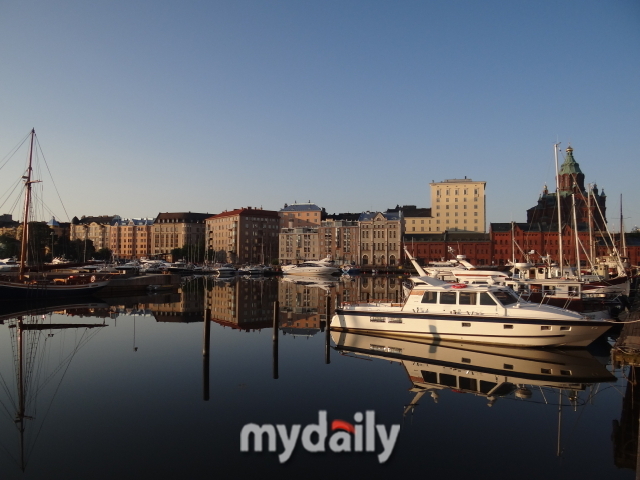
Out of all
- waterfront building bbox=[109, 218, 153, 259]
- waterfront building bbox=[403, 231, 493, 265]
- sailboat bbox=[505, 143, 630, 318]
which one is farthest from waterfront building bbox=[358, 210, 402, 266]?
waterfront building bbox=[109, 218, 153, 259]

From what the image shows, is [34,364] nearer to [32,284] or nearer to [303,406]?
[303,406]

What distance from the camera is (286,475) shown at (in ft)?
35.5

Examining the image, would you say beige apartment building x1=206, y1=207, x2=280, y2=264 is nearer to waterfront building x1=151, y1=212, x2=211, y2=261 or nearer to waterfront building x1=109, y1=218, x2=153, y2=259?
waterfront building x1=151, y1=212, x2=211, y2=261

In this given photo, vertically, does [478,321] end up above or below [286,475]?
above

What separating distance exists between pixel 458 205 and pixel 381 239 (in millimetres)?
29379

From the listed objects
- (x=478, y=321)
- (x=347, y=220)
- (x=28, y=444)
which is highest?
(x=347, y=220)

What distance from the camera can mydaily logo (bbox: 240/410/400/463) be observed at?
12.3m

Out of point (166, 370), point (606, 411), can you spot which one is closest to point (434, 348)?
point (606, 411)

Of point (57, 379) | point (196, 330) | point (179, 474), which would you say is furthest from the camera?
point (196, 330)

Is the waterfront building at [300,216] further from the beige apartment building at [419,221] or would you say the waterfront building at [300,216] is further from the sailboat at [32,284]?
the sailboat at [32,284]

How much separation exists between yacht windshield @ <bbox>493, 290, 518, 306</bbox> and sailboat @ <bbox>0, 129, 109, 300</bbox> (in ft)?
141

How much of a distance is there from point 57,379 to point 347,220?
12180 cm

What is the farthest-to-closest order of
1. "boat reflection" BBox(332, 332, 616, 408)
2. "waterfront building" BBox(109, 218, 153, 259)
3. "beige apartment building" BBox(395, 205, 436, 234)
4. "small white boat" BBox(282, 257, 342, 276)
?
1. "waterfront building" BBox(109, 218, 153, 259)
2. "beige apartment building" BBox(395, 205, 436, 234)
3. "small white boat" BBox(282, 257, 342, 276)
4. "boat reflection" BBox(332, 332, 616, 408)

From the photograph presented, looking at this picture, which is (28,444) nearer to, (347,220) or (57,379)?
(57,379)
